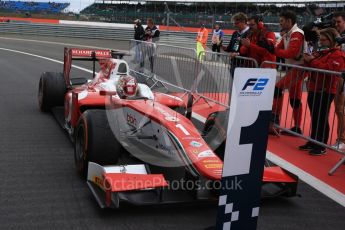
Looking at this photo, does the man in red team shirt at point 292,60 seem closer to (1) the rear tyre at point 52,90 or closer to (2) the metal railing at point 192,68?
(2) the metal railing at point 192,68

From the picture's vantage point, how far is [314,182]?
4656 mm

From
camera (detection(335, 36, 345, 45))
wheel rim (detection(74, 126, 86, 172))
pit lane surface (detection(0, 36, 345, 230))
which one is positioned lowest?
pit lane surface (detection(0, 36, 345, 230))

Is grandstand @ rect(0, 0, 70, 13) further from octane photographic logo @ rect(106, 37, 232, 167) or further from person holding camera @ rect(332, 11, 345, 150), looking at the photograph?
person holding camera @ rect(332, 11, 345, 150)

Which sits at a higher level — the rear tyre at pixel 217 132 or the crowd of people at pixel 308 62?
the crowd of people at pixel 308 62

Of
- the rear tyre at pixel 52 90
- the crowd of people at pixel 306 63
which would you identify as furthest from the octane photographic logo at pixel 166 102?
the rear tyre at pixel 52 90

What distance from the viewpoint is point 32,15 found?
45.3 metres

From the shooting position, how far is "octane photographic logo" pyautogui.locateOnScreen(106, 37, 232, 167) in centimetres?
422

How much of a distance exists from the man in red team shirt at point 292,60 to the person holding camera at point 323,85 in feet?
1.41

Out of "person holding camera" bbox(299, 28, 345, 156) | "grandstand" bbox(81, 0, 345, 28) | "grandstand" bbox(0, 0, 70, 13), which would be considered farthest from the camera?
"grandstand" bbox(0, 0, 70, 13)

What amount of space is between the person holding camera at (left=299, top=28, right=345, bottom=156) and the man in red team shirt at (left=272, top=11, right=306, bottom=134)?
0.43 m

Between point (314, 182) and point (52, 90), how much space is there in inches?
166

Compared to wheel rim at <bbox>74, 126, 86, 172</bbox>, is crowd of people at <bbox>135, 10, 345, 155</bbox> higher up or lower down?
higher up

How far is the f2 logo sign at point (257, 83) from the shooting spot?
107 inches

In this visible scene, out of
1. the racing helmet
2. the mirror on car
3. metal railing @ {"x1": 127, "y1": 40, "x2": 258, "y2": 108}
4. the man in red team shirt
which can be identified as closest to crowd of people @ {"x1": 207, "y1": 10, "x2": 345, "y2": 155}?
the man in red team shirt
